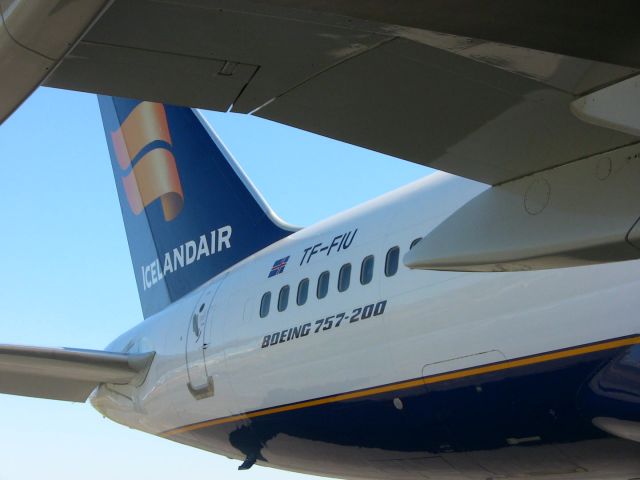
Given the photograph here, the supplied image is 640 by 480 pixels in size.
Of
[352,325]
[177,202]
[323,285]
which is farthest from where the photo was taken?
[177,202]

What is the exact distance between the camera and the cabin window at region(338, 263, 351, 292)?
8.59 meters

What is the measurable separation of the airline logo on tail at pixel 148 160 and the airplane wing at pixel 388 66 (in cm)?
938

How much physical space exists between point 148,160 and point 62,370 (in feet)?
13.7

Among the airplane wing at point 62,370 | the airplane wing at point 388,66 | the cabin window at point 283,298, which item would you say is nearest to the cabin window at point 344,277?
the cabin window at point 283,298

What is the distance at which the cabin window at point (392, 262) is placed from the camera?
802cm

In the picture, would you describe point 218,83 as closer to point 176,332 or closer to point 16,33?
point 16,33

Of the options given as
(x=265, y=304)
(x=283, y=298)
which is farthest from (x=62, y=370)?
(x=283, y=298)

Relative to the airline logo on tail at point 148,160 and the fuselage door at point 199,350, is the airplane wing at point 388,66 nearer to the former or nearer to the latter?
the fuselage door at point 199,350

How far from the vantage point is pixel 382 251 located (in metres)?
8.32

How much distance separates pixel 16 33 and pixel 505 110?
211cm

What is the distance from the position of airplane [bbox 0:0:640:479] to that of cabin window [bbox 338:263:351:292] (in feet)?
0.08

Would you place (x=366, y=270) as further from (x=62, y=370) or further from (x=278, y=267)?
(x=62, y=370)

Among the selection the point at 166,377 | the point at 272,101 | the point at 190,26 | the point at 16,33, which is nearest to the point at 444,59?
the point at 272,101

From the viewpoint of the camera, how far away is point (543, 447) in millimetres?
6941
